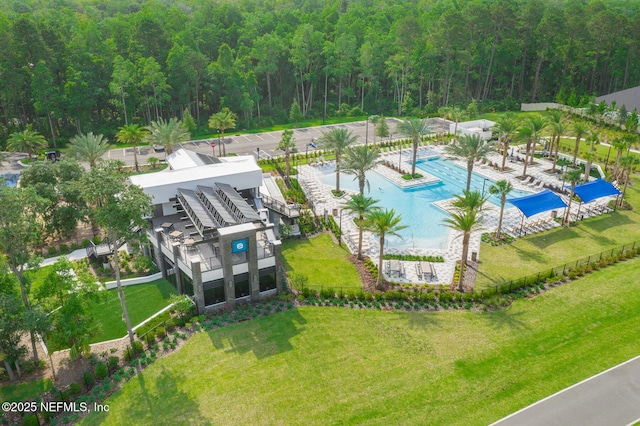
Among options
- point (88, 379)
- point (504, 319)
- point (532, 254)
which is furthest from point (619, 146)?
point (88, 379)

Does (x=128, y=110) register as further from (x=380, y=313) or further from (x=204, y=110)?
(x=380, y=313)

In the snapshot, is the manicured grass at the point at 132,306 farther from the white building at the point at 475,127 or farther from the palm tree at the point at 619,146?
the white building at the point at 475,127

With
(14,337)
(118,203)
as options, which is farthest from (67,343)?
(118,203)

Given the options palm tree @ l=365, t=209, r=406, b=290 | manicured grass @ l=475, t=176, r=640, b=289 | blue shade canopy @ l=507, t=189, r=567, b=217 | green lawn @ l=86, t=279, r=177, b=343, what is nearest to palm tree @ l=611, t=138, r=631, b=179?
manicured grass @ l=475, t=176, r=640, b=289

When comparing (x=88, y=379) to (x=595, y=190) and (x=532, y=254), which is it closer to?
(x=532, y=254)

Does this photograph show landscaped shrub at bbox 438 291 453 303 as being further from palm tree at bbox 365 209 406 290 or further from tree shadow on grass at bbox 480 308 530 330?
palm tree at bbox 365 209 406 290

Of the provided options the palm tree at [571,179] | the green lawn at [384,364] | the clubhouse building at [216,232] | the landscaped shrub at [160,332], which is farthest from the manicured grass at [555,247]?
the landscaped shrub at [160,332]
